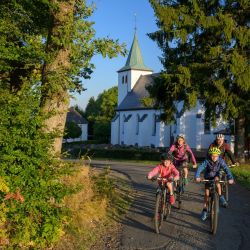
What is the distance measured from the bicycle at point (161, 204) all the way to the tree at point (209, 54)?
1850 centimetres

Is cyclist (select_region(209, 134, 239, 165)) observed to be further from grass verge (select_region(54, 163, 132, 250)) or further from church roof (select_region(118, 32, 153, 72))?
church roof (select_region(118, 32, 153, 72))

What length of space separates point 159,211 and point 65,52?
3.46 meters

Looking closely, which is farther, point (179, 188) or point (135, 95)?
point (135, 95)

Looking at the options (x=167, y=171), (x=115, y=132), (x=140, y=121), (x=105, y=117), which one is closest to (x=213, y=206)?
(x=167, y=171)

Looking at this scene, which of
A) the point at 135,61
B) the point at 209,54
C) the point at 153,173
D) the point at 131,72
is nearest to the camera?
the point at 153,173

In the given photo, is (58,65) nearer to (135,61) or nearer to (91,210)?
(91,210)

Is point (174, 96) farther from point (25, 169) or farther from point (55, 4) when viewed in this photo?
point (25, 169)

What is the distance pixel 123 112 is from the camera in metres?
80.5

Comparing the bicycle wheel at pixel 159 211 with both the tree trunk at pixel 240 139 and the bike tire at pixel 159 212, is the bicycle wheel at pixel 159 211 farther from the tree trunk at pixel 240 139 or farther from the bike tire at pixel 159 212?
the tree trunk at pixel 240 139

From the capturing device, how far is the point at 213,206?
9.06 metres

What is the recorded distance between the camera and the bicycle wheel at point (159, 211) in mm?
8805

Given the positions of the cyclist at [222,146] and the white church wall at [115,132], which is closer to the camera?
the cyclist at [222,146]

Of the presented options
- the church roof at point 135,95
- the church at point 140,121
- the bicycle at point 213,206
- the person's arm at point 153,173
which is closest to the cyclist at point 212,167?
the bicycle at point 213,206

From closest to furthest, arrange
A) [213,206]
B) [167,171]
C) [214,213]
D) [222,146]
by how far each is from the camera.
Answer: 1. [214,213]
2. [213,206]
3. [167,171]
4. [222,146]
